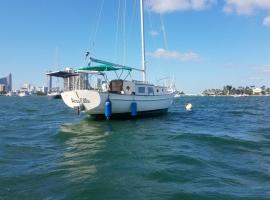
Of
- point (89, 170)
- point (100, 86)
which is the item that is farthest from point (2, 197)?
point (100, 86)

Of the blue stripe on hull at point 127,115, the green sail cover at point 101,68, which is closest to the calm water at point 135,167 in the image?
the blue stripe on hull at point 127,115

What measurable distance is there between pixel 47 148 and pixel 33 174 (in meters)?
5.33

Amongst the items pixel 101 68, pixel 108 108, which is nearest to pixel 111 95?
pixel 108 108

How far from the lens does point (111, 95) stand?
27.2 meters

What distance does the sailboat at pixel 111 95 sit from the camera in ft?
88.8

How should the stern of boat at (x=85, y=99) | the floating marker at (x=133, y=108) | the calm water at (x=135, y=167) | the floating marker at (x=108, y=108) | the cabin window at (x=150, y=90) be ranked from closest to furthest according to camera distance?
1. the calm water at (x=135, y=167)
2. the stern of boat at (x=85, y=99)
3. the floating marker at (x=108, y=108)
4. the floating marker at (x=133, y=108)
5. the cabin window at (x=150, y=90)

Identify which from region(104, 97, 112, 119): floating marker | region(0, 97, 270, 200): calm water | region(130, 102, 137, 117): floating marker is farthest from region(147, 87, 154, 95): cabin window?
region(0, 97, 270, 200): calm water

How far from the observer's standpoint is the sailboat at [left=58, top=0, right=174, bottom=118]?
27.1 meters

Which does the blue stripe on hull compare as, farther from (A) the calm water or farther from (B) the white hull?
(A) the calm water

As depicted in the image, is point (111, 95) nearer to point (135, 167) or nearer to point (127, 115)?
point (127, 115)

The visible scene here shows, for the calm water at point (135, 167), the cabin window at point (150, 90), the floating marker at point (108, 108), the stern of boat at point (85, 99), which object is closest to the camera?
the calm water at point (135, 167)

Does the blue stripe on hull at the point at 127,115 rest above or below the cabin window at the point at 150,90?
below

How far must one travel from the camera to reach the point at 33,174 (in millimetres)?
10891

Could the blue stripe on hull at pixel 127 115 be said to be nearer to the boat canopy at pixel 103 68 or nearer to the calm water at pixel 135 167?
the boat canopy at pixel 103 68
